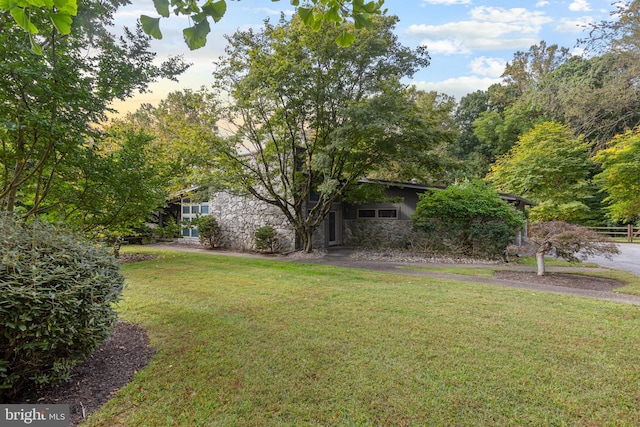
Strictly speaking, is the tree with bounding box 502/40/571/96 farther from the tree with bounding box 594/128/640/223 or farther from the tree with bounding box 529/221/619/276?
the tree with bounding box 529/221/619/276

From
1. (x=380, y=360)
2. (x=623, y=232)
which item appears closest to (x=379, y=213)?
(x=380, y=360)

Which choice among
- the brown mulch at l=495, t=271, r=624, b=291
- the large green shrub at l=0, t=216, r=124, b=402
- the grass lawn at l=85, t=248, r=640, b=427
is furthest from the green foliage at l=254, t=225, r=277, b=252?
the large green shrub at l=0, t=216, r=124, b=402

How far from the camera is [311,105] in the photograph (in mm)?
10156

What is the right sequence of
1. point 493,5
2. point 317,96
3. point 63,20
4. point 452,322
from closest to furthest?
point 63,20, point 452,322, point 493,5, point 317,96

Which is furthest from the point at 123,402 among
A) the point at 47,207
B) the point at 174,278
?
the point at 174,278

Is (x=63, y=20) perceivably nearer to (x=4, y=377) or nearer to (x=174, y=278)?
(x=4, y=377)

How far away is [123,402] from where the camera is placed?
7.77ft

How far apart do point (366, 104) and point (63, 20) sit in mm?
7907

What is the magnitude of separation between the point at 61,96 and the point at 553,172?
76.8ft

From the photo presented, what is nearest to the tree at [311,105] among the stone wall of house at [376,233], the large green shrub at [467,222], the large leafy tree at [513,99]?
the large green shrub at [467,222]

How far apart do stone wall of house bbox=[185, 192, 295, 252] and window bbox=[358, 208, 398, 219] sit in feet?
12.3

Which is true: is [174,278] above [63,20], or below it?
below

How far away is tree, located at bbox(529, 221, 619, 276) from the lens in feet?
21.7

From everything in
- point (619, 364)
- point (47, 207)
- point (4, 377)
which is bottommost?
point (619, 364)
